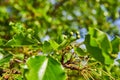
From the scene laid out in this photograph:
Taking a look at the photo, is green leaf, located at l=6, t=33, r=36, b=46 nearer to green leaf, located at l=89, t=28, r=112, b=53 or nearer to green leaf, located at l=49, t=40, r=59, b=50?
green leaf, located at l=49, t=40, r=59, b=50

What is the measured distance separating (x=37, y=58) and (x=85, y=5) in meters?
4.23

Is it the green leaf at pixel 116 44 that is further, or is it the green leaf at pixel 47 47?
the green leaf at pixel 47 47

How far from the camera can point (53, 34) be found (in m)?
5.14

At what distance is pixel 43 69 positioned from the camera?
1.44 meters

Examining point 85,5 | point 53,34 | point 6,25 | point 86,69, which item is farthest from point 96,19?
point 86,69

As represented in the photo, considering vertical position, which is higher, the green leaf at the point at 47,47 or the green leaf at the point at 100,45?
the green leaf at the point at 47,47

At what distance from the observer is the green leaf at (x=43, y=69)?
1.42 meters

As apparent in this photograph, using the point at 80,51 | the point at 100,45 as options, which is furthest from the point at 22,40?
the point at 100,45

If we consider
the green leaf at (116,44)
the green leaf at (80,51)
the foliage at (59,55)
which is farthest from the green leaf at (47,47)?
the green leaf at (116,44)

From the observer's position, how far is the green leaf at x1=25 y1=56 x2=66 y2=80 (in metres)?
1.42

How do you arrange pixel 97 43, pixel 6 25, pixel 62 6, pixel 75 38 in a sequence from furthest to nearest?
1. pixel 62 6
2. pixel 6 25
3. pixel 75 38
4. pixel 97 43

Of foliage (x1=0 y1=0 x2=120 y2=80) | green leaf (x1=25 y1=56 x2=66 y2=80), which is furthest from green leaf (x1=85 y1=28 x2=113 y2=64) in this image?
green leaf (x1=25 y1=56 x2=66 y2=80)

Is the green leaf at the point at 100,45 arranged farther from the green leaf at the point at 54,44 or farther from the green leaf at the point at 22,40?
the green leaf at the point at 22,40

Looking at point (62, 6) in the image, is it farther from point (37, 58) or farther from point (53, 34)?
point (37, 58)
